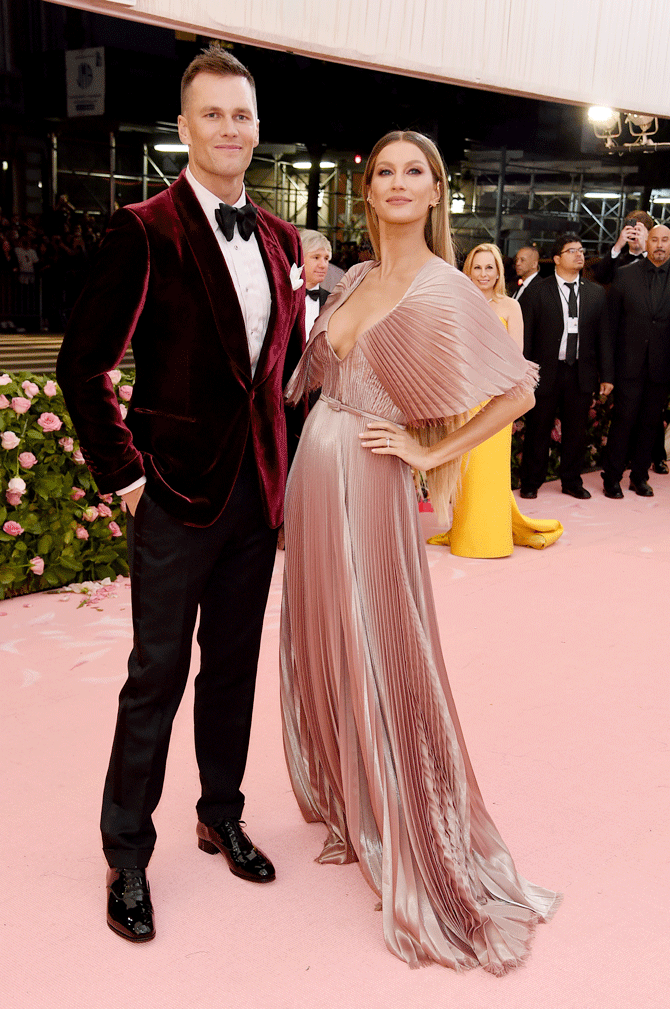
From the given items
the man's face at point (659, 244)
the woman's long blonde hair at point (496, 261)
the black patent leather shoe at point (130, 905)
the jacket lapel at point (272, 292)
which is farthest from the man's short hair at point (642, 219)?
the black patent leather shoe at point (130, 905)

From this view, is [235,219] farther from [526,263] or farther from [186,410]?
[526,263]

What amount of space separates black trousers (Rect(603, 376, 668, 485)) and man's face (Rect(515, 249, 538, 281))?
4.24 ft

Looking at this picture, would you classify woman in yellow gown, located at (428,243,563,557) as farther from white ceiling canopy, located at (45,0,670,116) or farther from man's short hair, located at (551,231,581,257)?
white ceiling canopy, located at (45,0,670,116)

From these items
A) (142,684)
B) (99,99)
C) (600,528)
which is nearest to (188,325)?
(142,684)

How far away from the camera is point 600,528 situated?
237 inches

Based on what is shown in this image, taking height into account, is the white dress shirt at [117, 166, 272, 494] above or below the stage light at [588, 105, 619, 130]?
below

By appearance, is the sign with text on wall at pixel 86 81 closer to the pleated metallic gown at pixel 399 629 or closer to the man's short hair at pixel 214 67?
the man's short hair at pixel 214 67

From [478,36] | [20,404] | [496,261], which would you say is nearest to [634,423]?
[496,261]

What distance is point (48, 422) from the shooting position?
4160 mm

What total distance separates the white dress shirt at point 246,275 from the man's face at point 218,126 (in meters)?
0.04

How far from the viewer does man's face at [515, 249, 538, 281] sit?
24.8 feet

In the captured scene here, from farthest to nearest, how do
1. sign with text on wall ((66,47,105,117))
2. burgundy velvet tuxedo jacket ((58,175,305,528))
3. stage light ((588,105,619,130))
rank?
stage light ((588,105,619,130)) → sign with text on wall ((66,47,105,117)) → burgundy velvet tuxedo jacket ((58,175,305,528))

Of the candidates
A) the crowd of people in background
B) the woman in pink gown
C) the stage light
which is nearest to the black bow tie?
the woman in pink gown

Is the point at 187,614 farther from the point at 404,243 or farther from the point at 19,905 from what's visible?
the point at 404,243
